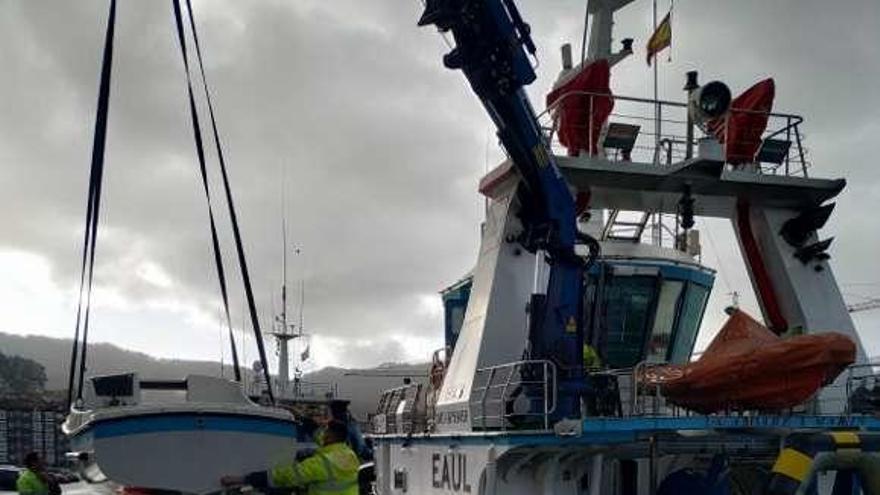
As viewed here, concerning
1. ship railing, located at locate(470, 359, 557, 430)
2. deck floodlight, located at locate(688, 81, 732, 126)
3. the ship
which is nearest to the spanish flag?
the ship

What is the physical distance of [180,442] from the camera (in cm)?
773

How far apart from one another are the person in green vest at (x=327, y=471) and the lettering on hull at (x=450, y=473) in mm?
2032

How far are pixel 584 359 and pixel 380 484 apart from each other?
3.37 metres

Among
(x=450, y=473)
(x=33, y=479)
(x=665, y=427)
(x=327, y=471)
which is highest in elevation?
(x=665, y=427)

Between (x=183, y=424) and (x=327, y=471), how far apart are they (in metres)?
Answer: 1.44

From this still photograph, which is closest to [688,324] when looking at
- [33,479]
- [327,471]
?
[327,471]

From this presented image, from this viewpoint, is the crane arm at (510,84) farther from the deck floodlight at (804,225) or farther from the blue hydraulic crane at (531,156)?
the deck floodlight at (804,225)

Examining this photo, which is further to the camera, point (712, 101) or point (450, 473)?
point (712, 101)

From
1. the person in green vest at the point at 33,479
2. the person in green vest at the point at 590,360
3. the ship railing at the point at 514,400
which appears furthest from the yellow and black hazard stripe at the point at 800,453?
the person in green vest at the point at 33,479

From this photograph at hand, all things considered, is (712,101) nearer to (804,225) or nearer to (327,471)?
(804,225)

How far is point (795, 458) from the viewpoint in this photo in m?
5.94

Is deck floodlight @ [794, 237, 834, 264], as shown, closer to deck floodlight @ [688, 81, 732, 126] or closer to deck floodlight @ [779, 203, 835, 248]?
deck floodlight @ [779, 203, 835, 248]

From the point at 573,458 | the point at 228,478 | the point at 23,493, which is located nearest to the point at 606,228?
the point at 573,458

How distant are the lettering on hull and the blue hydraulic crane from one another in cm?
110
